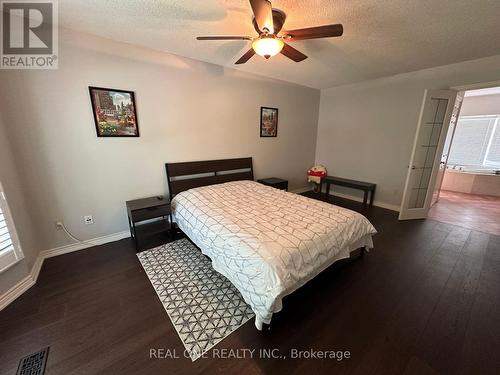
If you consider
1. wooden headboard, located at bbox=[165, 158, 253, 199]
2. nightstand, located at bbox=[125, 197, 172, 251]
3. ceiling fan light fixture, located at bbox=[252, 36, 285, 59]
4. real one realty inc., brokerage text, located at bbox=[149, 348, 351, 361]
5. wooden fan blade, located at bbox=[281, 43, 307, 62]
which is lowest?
real one realty inc., brokerage text, located at bbox=[149, 348, 351, 361]

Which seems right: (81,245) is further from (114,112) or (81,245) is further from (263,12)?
(263,12)

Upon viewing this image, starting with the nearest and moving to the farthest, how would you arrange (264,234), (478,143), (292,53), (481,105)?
1. (264,234)
2. (292,53)
3. (481,105)
4. (478,143)

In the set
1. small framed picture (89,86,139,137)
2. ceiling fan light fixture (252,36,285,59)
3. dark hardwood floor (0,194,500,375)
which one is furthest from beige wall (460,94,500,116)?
small framed picture (89,86,139,137)

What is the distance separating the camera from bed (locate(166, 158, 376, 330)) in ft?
4.82

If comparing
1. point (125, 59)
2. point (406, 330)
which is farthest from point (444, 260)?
point (125, 59)

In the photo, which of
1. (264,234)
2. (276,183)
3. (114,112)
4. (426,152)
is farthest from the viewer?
(276,183)

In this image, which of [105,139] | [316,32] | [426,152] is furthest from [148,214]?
[426,152]

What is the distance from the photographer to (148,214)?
8.42 ft

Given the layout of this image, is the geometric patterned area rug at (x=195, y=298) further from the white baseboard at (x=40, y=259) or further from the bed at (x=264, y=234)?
the white baseboard at (x=40, y=259)

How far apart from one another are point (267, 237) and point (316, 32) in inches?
69.0

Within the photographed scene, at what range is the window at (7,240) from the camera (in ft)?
5.60

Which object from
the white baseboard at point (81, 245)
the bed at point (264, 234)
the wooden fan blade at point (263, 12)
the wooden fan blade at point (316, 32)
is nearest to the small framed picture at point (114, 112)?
the bed at point (264, 234)

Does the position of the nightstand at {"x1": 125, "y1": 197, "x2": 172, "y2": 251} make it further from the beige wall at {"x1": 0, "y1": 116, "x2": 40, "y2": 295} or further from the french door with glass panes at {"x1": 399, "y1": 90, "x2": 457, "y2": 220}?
the french door with glass panes at {"x1": 399, "y1": 90, "x2": 457, "y2": 220}

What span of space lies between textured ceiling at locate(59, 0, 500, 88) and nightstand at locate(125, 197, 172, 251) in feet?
6.54
